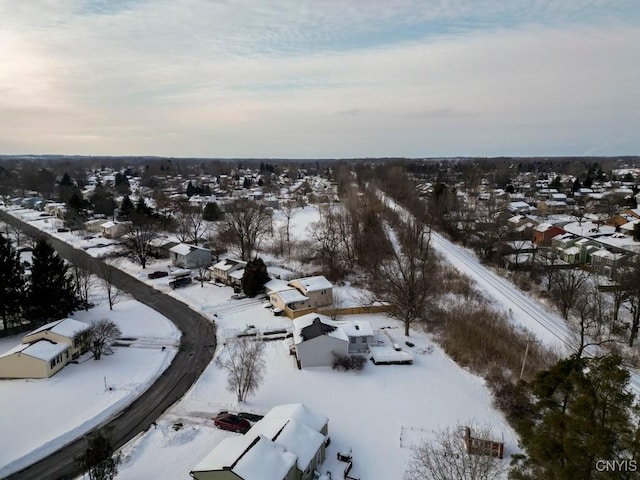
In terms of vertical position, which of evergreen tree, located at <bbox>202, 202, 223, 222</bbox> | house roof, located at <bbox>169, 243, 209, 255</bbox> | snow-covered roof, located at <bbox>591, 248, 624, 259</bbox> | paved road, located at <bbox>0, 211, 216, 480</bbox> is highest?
evergreen tree, located at <bbox>202, 202, 223, 222</bbox>

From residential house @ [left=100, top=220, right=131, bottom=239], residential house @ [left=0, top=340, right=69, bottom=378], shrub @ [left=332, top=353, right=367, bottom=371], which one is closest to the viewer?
residential house @ [left=0, top=340, right=69, bottom=378]

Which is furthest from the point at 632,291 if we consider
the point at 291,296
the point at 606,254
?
the point at 291,296

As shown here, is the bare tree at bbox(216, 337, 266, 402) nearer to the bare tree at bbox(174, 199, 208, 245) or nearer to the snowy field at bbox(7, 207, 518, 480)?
the snowy field at bbox(7, 207, 518, 480)

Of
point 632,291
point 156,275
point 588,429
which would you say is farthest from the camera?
point 156,275

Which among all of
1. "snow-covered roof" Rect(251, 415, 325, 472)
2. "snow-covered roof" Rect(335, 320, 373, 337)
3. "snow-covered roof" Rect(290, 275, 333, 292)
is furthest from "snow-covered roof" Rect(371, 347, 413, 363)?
"snow-covered roof" Rect(290, 275, 333, 292)

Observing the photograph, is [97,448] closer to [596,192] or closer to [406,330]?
[406,330]

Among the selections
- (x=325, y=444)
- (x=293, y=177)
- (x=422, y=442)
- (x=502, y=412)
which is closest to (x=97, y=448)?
(x=325, y=444)

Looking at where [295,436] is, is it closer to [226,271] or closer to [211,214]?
[226,271]
